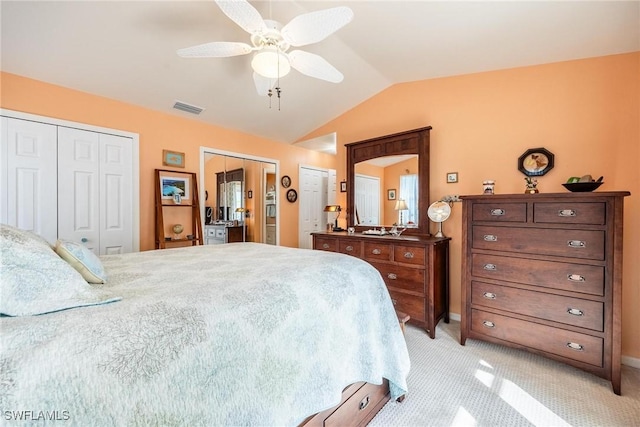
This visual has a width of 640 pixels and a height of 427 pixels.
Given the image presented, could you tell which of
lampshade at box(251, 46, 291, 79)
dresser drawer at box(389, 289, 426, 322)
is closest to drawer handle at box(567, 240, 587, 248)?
dresser drawer at box(389, 289, 426, 322)

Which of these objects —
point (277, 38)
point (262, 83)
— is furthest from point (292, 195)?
point (277, 38)

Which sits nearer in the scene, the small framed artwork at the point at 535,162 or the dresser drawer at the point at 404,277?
the small framed artwork at the point at 535,162

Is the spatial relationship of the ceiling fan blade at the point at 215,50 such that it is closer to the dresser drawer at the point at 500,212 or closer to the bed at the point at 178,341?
the bed at the point at 178,341

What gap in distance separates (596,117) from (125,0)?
3903 millimetres

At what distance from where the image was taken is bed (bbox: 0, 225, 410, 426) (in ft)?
2.17

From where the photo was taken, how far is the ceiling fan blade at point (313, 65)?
1948mm

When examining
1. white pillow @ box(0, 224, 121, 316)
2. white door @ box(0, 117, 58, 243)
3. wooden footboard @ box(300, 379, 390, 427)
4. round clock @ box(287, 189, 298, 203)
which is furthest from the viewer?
round clock @ box(287, 189, 298, 203)

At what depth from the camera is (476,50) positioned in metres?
2.56

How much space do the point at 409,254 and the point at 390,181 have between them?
111cm

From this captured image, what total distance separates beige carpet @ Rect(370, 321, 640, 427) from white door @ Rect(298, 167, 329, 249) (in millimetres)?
3110

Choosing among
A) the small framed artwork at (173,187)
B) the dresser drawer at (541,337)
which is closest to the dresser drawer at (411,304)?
the dresser drawer at (541,337)

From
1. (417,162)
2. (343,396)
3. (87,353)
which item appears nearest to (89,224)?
(87,353)

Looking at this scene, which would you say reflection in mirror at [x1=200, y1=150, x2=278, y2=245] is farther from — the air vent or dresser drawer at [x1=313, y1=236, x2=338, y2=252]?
dresser drawer at [x1=313, y1=236, x2=338, y2=252]

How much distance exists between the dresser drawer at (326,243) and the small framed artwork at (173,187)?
1.81 metres
